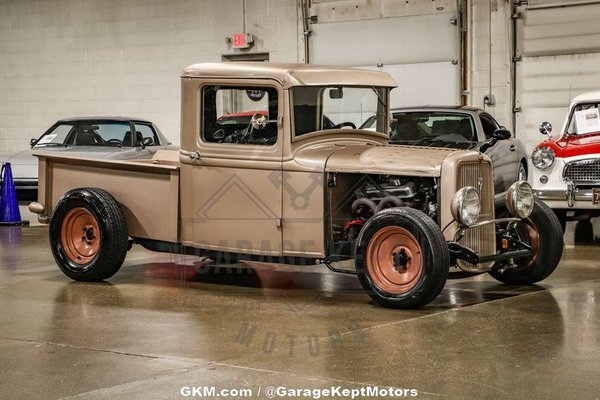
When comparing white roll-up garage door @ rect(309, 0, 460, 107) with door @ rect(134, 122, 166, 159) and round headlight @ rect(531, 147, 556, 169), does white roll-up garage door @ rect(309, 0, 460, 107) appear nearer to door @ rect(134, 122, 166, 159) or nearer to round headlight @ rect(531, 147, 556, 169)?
door @ rect(134, 122, 166, 159)

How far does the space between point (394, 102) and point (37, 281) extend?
35.7 ft

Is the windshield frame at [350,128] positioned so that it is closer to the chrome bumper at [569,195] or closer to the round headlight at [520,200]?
the round headlight at [520,200]

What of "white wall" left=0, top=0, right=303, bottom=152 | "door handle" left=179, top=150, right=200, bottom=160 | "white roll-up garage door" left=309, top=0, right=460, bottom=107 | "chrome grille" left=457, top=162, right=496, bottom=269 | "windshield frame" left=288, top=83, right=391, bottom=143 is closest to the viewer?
"chrome grille" left=457, top=162, right=496, bottom=269

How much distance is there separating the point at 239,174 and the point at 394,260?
1.59 meters

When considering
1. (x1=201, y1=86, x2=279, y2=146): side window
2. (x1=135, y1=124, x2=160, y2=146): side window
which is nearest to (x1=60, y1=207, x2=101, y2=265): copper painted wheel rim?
(x1=201, y1=86, x2=279, y2=146): side window

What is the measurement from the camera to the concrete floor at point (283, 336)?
5480 millimetres

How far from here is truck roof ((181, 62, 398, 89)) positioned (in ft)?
27.7

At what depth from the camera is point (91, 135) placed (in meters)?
16.5

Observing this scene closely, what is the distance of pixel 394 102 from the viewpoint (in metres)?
19.0

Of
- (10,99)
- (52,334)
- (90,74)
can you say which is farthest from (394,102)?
(52,334)

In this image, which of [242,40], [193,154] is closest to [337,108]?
[193,154]

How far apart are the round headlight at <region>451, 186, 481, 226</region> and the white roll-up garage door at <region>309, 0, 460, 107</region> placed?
10583 millimetres

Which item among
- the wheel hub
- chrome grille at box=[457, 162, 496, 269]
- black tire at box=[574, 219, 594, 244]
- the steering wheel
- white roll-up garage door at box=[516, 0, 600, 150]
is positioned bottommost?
black tire at box=[574, 219, 594, 244]

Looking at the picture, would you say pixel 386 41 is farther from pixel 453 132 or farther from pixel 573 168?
pixel 573 168
